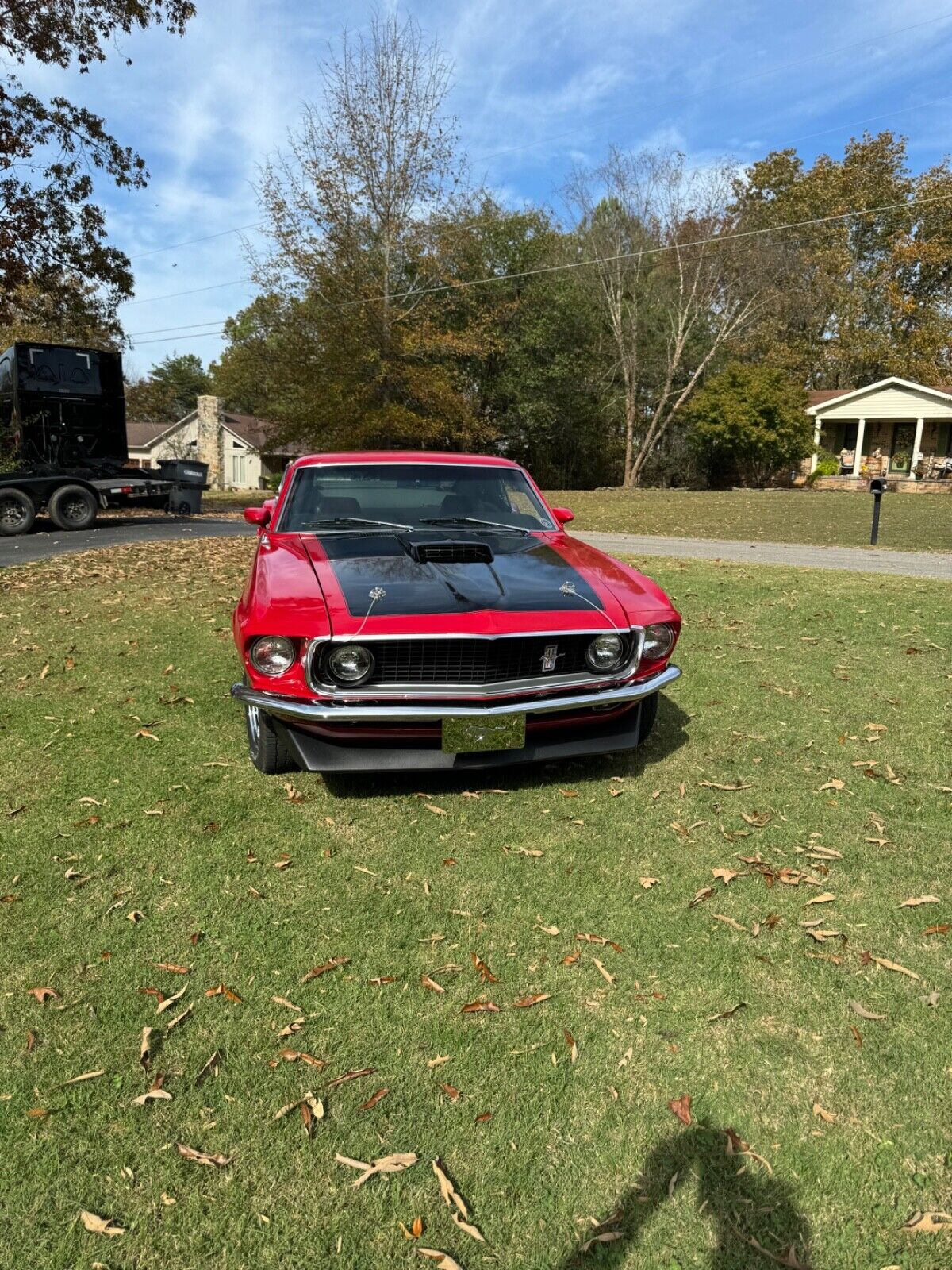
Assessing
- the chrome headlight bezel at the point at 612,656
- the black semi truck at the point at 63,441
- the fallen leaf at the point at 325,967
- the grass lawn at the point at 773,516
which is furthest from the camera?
the grass lawn at the point at 773,516

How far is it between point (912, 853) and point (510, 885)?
163 centimetres

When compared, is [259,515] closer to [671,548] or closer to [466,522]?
[466,522]

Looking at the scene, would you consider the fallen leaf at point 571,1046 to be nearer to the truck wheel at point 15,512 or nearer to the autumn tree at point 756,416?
the truck wheel at point 15,512

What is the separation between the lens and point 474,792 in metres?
3.73

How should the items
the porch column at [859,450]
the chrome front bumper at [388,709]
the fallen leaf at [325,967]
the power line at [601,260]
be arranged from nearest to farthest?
the fallen leaf at [325,967] → the chrome front bumper at [388,709] → the power line at [601,260] → the porch column at [859,450]

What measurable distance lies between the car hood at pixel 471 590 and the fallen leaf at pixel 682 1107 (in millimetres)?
1762

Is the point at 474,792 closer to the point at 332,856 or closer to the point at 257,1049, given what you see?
the point at 332,856

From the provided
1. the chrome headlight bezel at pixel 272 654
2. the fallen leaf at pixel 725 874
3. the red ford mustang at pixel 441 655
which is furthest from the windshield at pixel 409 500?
the fallen leaf at pixel 725 874

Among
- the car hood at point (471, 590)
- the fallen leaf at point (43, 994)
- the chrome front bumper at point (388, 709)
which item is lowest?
the fallen leaf at point (43, 994)

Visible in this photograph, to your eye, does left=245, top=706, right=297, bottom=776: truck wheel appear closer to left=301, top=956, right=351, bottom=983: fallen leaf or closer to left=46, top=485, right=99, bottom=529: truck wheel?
left=301, top=956, right=351, bottom=983: fallen leaf

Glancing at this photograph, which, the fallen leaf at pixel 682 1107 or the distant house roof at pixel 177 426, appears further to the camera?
the distant house roof at pixel 177 426

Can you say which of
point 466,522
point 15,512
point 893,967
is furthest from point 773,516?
point 893,967

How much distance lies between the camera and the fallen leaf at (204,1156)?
1.84 meters

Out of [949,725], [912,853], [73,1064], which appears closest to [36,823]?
[73,1064]
